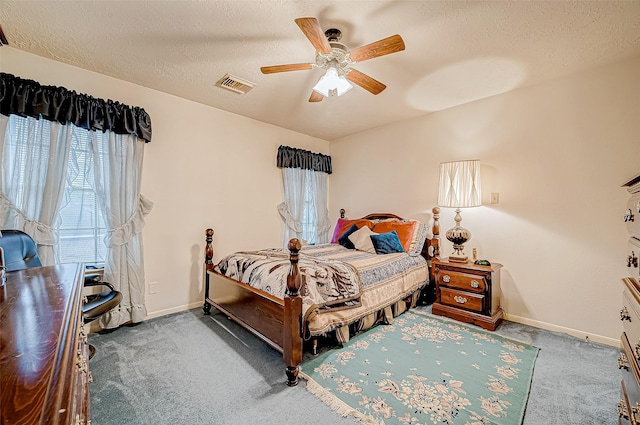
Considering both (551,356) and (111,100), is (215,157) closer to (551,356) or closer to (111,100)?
(111,100)

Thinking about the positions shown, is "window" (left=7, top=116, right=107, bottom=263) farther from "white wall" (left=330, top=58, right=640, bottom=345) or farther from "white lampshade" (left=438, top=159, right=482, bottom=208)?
"white wall" (left=330, top=58, right=640, bottom=345)

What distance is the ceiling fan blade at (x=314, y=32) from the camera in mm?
1556

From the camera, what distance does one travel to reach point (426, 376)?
189 centimetres

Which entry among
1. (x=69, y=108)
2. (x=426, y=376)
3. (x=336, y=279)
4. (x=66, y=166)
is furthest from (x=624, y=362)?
(x=69, y=108)

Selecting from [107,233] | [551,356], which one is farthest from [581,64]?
[107,233]

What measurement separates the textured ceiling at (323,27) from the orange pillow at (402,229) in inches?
62.2

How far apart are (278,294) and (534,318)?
2697 mm

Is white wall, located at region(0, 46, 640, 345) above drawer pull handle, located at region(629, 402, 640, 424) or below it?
above

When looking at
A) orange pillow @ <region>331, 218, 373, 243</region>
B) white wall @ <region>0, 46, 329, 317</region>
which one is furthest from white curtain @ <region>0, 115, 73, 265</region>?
orange pillow @ <region>331, 218, 373, 243</region>

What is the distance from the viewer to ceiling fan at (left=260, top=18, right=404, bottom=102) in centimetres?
168

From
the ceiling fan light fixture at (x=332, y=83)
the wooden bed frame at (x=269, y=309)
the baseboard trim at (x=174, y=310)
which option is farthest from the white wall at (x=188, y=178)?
the ceiling fan light fixture at (x=332, y=83)

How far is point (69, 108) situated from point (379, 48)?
2707 millimetres

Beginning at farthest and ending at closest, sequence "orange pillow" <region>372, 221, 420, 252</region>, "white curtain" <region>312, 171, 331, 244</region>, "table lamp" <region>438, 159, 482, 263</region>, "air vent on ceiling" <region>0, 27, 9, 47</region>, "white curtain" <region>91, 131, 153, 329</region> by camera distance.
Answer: "white curtain" <region>312, 171, 331, 244</region> < "orange pillow" <region>372, 221, 420, 252</region> < "table lamp" <region>438, 159, 482, 263</region> < "white curtain" <region>91, 131, 153, 329</region> < "air vent on ceiling" <region>0, 27, 9, 47</region>

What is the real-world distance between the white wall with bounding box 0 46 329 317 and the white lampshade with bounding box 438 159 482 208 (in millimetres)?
2425
